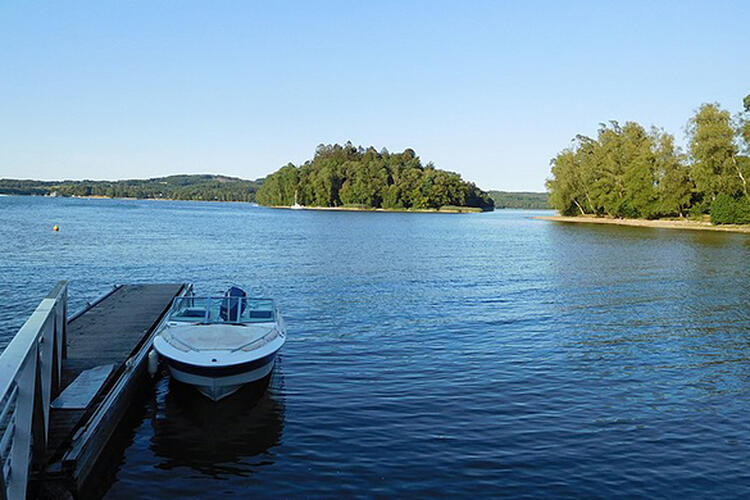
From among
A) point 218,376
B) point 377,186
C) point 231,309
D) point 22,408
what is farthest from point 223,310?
point 377,186

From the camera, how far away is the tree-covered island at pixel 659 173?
77.6 meters

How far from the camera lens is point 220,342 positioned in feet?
40.0

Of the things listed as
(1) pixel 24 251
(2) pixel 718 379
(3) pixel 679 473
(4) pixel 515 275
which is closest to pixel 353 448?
(3) pixel 679 473

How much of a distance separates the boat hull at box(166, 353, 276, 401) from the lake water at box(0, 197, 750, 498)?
460 mm

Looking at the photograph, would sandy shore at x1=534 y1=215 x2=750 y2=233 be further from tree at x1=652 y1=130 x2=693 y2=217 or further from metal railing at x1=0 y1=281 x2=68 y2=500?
metal railing at x1=0 y1=281 x2=68 y2=500

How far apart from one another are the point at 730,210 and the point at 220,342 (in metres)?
85.1

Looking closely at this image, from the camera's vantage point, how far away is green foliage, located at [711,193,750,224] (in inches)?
3095

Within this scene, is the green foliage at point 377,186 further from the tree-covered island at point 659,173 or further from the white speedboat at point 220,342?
the white speedboat at point 220,342

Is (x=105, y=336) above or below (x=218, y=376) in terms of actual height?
below

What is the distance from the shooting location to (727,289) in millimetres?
Answer: 29500

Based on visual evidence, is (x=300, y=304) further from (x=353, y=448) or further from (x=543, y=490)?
(x=543, y=490)

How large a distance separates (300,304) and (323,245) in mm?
29114

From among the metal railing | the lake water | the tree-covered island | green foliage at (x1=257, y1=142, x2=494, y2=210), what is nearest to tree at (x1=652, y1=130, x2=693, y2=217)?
the tree-covered island

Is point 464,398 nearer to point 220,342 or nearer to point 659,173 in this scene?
point 220,342
